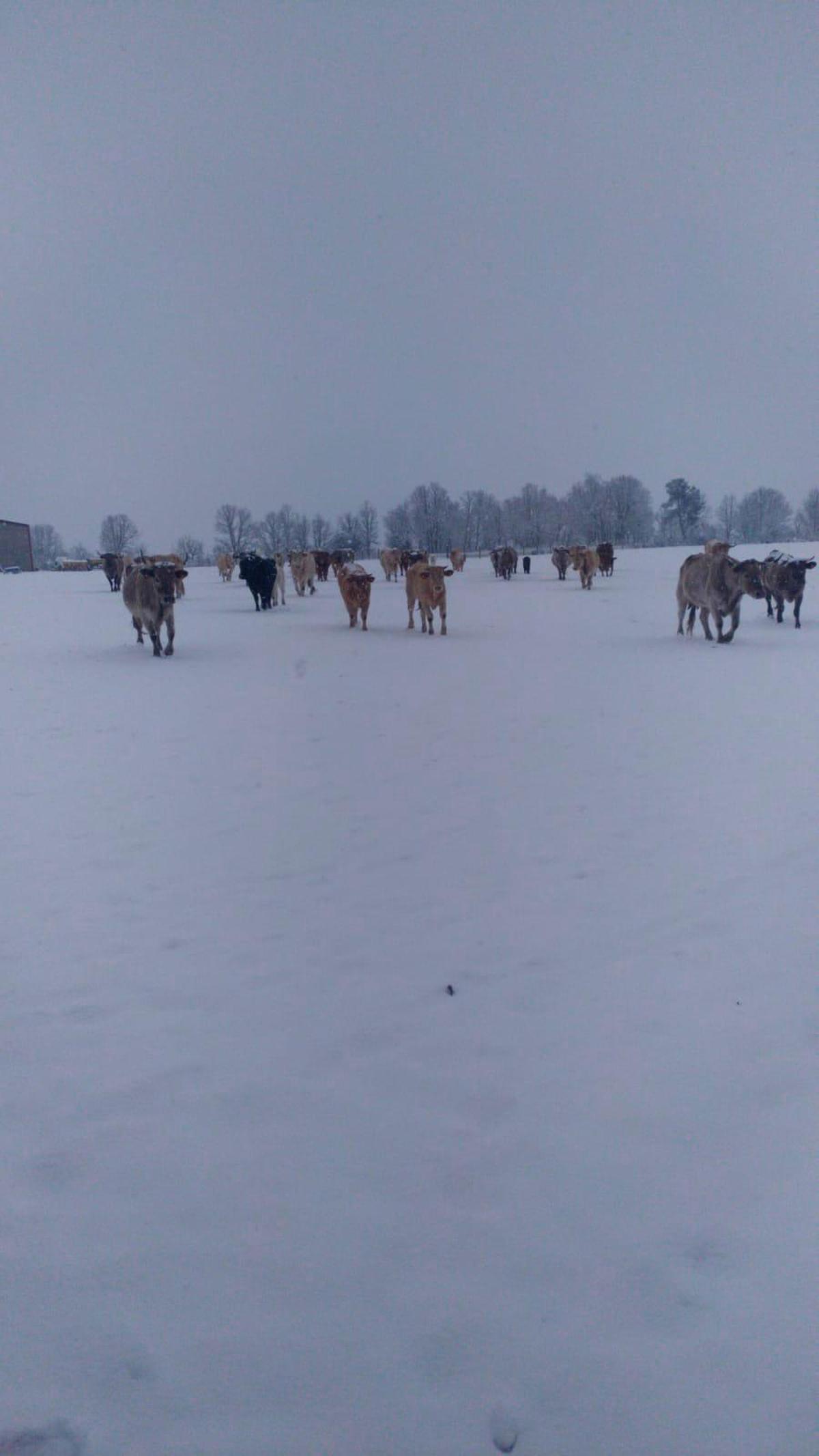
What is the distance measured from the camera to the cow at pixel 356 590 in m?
19.2

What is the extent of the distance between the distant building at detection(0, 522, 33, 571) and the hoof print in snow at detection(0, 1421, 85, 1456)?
3739 inches

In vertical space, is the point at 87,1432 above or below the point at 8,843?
below

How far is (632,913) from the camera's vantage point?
4.33 meters

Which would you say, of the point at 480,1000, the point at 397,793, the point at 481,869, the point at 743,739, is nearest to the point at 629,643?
the point at 743,739

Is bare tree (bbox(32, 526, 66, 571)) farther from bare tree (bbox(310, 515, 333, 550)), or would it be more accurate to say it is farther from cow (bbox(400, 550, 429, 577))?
cow (bbox(400, 550, 429, 577))

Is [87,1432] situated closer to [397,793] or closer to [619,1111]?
[619,1111]

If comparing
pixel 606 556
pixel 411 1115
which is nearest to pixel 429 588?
pixel 411 1115

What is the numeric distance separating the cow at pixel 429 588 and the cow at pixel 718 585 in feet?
16.1

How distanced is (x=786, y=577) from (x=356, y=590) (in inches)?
376

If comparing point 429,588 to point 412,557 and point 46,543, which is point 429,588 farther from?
point 46,543

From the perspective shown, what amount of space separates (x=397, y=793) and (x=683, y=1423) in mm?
4975

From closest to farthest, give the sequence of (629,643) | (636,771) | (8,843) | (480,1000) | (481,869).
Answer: (480,1000)
(481,869)
(8,843)
(636,771)
(629,643)

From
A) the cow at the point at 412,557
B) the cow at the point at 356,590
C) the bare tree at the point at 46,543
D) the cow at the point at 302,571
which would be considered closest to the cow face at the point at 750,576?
the cow at the point at 356,590

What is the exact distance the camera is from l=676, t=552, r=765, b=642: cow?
1451 cm
